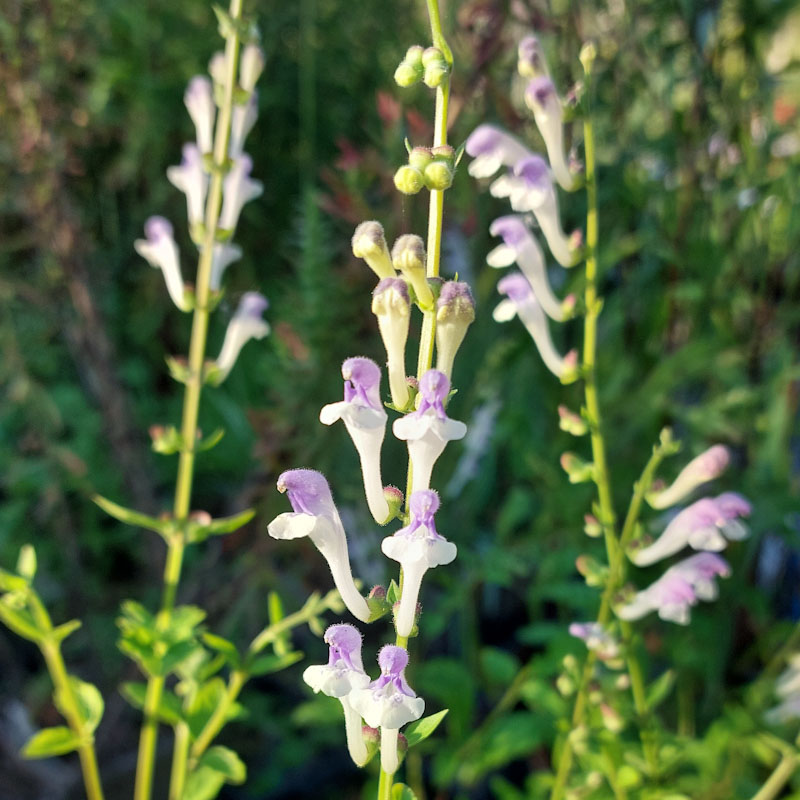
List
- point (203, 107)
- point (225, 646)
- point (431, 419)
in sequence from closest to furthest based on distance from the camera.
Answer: point (431, 419)
point (225, 646)
point (203, 107)

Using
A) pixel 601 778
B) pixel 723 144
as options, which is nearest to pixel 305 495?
pixel 601 778

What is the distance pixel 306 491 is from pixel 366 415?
86mm

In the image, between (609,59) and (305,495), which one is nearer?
(305,495)

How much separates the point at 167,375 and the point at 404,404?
61.3 inches

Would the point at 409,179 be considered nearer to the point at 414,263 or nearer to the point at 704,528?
the point at 414,263

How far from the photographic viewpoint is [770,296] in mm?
1356

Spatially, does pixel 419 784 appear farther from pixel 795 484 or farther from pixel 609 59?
pixel 609 59

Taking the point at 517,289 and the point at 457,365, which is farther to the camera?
the point at 457,365

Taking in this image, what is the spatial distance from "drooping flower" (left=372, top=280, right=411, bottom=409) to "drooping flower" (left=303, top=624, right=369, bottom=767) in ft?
0.55

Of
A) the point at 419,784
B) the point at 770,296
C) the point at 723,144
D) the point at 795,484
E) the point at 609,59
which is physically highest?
the point at 609,59

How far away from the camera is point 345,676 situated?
1.78 feet

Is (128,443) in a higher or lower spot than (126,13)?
lower

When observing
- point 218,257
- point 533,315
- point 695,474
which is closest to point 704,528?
point 695,474

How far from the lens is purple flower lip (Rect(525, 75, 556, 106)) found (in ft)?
2.56
